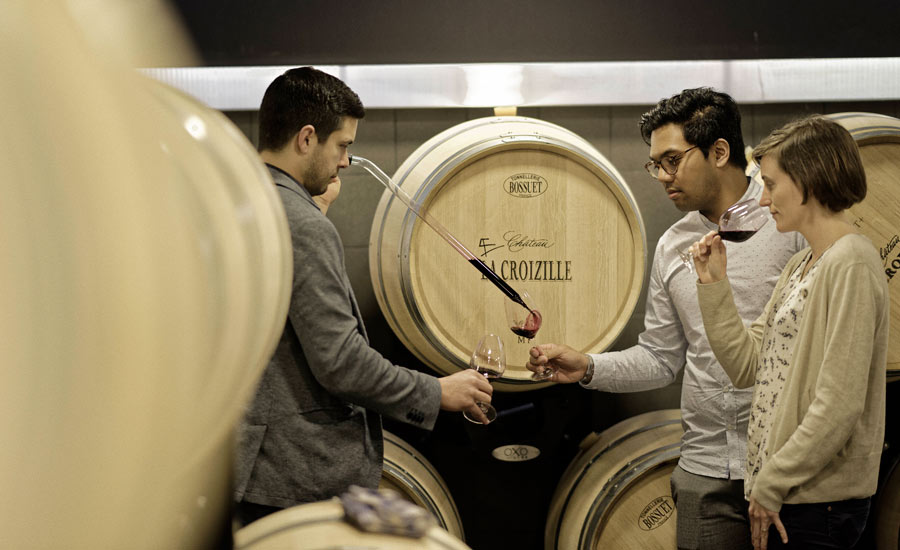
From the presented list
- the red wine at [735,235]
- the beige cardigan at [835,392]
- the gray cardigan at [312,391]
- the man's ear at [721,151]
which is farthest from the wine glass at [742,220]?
the gray cardigan at [312,391]

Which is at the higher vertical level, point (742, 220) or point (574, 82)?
point (574, 82)

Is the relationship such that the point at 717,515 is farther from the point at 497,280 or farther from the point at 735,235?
the point at 497,280

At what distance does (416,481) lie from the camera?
2539mm

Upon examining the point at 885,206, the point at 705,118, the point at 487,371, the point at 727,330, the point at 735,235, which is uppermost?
the point at 705,118

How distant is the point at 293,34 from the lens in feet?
9.44

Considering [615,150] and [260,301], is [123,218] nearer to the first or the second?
[260,301]

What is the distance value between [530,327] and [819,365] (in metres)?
0.93

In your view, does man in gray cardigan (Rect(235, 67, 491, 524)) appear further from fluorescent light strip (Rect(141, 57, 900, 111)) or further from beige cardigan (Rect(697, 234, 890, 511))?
fluorescent light strip (Rect(141, 57, 900, 111))

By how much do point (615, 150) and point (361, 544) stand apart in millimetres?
2550

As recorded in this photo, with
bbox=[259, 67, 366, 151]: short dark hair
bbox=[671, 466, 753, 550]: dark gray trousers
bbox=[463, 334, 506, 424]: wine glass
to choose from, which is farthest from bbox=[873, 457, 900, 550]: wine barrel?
bbox=[259, 67, 366, 151]: short dark hair

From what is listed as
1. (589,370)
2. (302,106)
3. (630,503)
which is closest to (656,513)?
(630,503)

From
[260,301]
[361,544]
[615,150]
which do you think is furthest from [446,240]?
[260,301]

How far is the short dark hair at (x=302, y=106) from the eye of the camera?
1938mm

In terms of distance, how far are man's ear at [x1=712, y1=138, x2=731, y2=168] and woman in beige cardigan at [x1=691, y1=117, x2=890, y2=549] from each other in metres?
0.53
